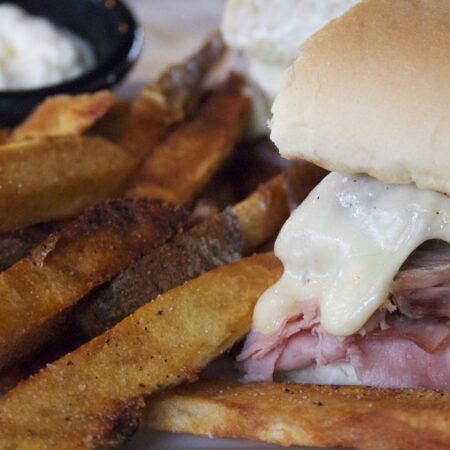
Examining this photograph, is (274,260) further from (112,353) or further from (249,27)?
(249,27)

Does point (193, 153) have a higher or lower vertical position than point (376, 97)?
lower

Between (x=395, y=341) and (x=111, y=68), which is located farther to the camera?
(x=111, y=68)

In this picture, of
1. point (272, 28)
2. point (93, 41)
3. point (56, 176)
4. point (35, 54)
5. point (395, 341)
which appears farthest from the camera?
point (93, 41)

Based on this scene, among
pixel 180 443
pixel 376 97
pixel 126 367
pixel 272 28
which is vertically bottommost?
pixel 180 443

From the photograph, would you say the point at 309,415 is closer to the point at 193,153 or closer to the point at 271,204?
the point at 271,204

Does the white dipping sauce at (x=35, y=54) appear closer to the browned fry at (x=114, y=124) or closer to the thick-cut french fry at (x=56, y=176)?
the browned fry at (x=114, y=124)

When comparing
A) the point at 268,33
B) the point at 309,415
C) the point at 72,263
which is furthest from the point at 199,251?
the point at 268,33

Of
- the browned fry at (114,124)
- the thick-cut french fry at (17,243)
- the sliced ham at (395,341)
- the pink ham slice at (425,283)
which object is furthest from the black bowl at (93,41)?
the pink ham slice at (425,283)

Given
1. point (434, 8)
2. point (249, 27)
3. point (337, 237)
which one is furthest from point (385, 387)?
point (249, 27)
